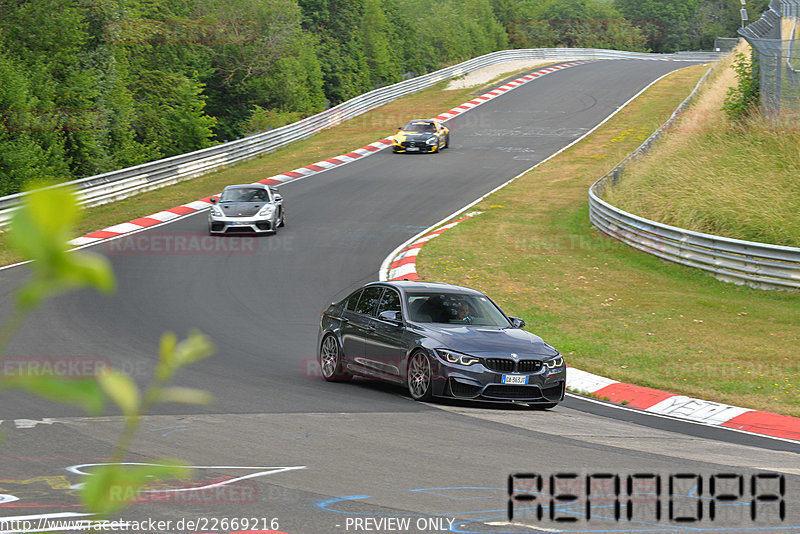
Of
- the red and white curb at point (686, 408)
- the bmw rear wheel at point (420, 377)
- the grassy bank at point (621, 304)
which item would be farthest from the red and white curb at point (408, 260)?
the bmw rear wheel at point (420, 377)

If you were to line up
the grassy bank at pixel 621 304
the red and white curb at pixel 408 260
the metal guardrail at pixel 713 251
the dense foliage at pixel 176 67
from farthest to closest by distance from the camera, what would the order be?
the dense foliage at pixel 176 67
the red and white curb at pixel 408 260
the metal guardrail at pixel 713 251
the grassy bank at pixel 621 304

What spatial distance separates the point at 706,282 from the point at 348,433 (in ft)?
43.0

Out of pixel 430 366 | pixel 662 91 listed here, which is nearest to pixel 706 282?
pixel 430 366

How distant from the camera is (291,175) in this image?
3700cm

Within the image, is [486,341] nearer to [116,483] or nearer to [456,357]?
[456,357]

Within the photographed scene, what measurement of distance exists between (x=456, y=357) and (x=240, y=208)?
1570 centimetres

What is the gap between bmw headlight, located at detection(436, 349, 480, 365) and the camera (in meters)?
11.9

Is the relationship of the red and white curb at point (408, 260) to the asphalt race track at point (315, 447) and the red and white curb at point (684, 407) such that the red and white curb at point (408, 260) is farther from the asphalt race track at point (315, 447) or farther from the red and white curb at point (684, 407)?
the red and white curb at point (684, 407)

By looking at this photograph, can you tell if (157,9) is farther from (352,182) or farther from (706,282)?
(706,282)

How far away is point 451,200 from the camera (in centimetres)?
3228

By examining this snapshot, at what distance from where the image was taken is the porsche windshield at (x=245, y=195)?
88.2ft

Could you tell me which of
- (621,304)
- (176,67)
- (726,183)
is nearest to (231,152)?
(176,67)

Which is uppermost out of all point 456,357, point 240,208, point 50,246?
point 50,246

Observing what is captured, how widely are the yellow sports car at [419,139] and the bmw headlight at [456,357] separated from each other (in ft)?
98.2
